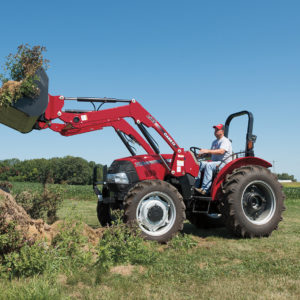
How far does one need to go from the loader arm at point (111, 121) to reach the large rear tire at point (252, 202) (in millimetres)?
1046

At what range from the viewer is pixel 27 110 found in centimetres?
543

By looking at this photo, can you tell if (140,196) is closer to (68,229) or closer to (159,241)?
(159,241)

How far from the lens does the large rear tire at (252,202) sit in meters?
6.48

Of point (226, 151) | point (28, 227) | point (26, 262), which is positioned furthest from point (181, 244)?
point (26, 262)

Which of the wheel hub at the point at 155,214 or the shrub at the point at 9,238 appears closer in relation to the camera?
the shrub at the point at 9,238

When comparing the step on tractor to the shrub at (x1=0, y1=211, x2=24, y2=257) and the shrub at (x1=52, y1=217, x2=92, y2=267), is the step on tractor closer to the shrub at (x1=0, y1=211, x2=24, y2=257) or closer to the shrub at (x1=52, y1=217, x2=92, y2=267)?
the shrub at (x1=52, y1=217, x2=92, y2=267)

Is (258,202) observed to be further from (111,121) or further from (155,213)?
(111,121)

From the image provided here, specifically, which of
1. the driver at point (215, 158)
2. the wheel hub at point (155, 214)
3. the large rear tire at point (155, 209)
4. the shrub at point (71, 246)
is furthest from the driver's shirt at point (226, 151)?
the shrub at point (71, 246)

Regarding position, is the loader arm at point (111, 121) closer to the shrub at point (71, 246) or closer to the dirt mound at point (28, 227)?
the dirt mound at point (28, 227)

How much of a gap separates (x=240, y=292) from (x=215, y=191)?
123 inches

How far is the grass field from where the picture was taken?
358cm

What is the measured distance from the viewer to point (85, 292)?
366 cm

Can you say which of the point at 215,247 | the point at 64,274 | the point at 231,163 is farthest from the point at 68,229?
the point at 231,163

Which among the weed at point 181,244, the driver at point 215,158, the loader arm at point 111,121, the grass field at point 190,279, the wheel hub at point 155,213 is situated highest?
the loader arm at point 111,121
